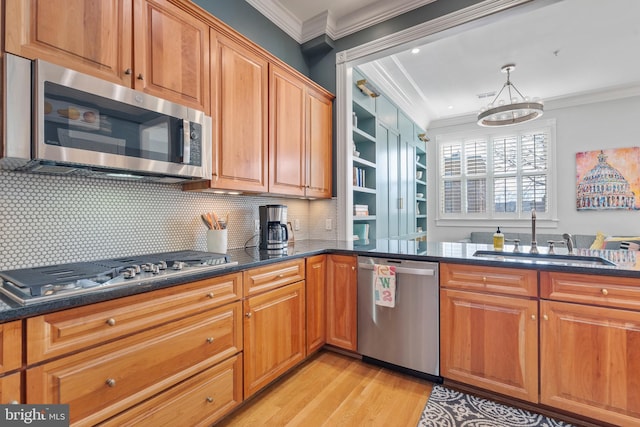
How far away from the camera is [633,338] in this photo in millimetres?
1515

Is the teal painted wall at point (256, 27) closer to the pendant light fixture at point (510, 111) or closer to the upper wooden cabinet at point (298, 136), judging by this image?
the upper wooden cabinet at point (298, 136)

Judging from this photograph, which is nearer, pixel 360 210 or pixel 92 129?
pixel 92 129

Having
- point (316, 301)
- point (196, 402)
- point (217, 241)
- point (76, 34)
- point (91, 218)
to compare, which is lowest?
point (196, 402)

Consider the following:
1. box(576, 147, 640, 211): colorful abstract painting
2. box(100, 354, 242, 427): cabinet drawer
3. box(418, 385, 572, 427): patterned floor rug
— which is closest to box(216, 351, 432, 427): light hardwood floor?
box(418, 385, 572, 427): patterned floor rug

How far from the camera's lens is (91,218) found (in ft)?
5.42

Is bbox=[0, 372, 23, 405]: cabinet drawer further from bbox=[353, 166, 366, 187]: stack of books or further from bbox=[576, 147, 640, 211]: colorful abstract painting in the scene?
bbox=[576, 147, 640, 211]: colorful abstract painting

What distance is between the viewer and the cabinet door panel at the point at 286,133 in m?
2.42

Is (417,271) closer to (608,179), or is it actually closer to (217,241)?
(217,241)

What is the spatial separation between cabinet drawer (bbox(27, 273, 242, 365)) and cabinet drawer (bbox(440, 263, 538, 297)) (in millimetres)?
1461

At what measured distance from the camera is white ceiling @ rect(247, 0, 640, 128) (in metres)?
2.81

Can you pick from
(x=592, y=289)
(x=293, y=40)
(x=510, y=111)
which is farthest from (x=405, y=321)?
(x=293, y=40)

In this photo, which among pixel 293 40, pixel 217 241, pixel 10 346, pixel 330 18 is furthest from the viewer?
pixel 293 40

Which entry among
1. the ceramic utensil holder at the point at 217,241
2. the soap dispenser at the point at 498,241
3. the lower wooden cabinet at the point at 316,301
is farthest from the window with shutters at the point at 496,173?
the ceramic utensil holder at the point at 217,241

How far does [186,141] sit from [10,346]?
3.68 ft
